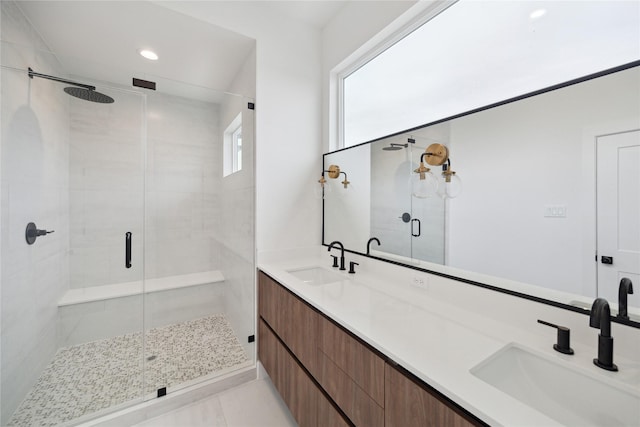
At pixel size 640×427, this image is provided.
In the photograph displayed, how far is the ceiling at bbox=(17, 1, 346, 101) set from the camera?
1694 mm

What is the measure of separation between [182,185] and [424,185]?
1.94 m

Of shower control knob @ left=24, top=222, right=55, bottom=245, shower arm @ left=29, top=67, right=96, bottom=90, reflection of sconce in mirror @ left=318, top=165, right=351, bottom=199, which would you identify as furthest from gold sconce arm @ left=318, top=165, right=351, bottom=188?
shower control knob @ left=24, top=222, right=55, bottom=245

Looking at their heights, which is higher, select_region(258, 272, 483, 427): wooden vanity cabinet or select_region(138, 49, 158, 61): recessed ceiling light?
select_region(138, 49, 158, 61): recessed ceiling light

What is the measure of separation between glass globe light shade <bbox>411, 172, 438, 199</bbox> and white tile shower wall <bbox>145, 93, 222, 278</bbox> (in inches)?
67.6

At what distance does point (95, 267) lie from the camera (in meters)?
1.84

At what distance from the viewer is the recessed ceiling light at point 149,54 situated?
7.04ft

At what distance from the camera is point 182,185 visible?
7.23 ft

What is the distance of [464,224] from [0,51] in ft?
8.87

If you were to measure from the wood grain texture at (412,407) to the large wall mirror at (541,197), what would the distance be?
67 centimetres

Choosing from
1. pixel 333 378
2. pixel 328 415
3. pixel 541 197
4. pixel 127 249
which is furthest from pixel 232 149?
pixel 541 197

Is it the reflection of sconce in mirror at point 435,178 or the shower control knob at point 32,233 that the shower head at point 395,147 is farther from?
the shower control knob at point 32,233

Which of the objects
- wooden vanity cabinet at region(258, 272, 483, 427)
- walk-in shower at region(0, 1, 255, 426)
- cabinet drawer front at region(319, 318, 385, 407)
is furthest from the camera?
walk-in shower at region(0, 1, 255, 426)

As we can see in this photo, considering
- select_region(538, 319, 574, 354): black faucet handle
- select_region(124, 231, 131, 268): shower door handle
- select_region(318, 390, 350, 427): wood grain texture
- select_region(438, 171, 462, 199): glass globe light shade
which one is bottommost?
select_region(318, 390, 350, 427): wood grain texture

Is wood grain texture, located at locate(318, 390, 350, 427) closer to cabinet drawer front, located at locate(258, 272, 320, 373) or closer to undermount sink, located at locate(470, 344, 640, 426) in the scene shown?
cabinet drawer front, located at locate(258, 272, 320, 373)
